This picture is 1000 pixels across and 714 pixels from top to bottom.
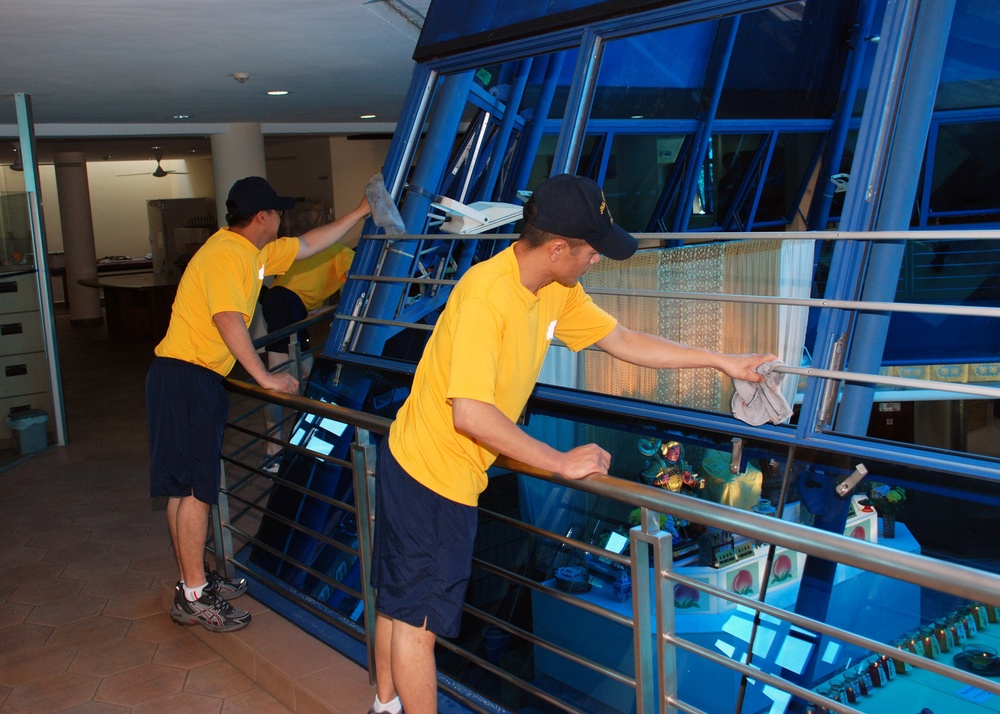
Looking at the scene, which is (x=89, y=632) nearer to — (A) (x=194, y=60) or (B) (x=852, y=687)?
(B) (x=852, y=687)

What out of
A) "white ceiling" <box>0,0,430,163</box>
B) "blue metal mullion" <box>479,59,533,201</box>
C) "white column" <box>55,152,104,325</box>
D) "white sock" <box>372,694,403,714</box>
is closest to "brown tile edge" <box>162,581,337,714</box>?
"white sock" <box>372,694,403,714</box>

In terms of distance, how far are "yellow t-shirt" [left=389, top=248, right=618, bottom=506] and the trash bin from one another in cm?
526

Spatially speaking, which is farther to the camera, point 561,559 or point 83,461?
point 83,461

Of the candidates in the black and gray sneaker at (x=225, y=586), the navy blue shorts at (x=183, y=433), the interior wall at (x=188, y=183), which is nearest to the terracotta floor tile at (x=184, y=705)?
the black and gray sneaker at (x=225, y=586)

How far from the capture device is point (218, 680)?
302cm

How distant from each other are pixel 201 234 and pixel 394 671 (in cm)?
1498

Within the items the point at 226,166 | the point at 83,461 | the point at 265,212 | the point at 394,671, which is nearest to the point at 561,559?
the point at 394,671

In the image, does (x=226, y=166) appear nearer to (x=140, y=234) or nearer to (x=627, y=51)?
(x=627, y=51)

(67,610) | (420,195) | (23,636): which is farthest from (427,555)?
(67,610)

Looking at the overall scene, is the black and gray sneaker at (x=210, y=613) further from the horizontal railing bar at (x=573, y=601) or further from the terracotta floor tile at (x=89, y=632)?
the horizontal railing bar at (x=573, y=601)

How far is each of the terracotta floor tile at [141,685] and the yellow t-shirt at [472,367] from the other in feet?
4.86

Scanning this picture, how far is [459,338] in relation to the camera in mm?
1864

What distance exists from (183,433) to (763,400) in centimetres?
206

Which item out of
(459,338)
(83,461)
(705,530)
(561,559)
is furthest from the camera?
(83,461)
